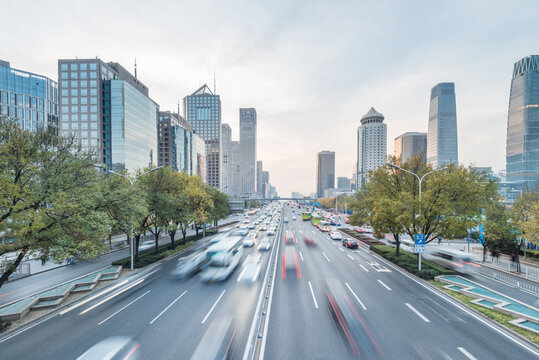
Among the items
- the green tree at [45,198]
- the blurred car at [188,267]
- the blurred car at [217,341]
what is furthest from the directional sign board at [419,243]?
the green tree at [45,198]

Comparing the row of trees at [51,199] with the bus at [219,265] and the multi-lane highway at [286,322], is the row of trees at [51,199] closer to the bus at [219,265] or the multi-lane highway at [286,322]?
the multi-lane highway at [286,322]

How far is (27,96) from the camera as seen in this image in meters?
103

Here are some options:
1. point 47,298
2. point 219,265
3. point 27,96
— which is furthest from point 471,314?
point 27,96

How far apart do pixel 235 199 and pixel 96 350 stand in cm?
6513

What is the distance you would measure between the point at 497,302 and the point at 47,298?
3047 cm

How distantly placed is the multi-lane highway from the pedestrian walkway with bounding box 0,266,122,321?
4.95 ft

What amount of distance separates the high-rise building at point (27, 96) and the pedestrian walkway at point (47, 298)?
396 ft

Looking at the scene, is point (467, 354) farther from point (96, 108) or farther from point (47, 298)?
point (96, 108)

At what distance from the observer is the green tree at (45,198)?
1126 cm

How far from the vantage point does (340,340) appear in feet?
35.7

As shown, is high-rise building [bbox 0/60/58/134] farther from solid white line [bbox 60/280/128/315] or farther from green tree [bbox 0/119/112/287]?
green tree [bbox 0/119/112/287]

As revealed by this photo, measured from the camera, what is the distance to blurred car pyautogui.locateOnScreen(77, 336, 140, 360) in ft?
31.8

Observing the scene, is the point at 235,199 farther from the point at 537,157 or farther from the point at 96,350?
the point at 537,157

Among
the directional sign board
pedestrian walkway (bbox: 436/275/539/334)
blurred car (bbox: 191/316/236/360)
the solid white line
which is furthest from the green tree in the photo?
the directional sign board
